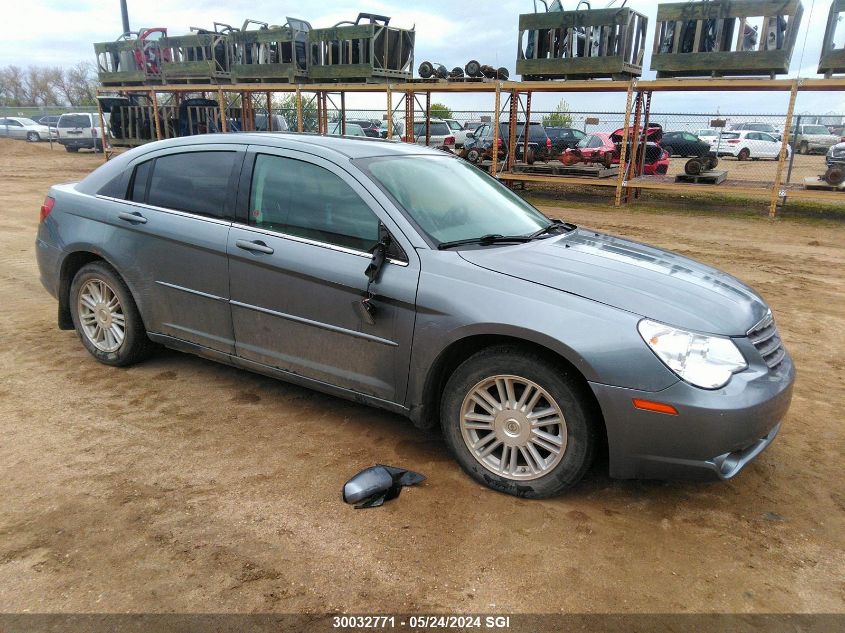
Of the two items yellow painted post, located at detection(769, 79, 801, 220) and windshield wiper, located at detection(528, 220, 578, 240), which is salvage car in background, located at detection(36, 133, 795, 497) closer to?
windshield wiper, located at detection(528, 220, 578, 240)

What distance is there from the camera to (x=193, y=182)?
4.04 m

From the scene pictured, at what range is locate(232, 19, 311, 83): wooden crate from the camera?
16953mm

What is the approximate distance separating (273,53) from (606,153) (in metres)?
9.44

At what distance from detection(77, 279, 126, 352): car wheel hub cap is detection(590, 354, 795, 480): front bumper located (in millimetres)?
3345

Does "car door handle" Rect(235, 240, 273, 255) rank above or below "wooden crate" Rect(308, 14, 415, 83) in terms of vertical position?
below

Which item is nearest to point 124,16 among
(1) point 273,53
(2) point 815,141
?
(1) point 273,53

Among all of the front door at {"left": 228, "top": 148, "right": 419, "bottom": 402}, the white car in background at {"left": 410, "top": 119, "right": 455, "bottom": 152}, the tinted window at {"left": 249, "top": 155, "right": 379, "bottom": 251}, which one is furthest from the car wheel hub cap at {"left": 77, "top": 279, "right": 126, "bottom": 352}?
the white car in background at {"left": 410, "top": 119, "right": 455, "bottom": 152}

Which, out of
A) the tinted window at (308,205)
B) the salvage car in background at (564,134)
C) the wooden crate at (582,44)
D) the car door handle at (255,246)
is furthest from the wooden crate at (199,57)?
the car door handle at (255,246)

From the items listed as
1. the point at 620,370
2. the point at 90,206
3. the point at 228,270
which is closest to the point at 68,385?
the point at 90,206

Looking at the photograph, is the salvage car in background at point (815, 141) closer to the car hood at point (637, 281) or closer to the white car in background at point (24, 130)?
the car hood at point (637, 281)

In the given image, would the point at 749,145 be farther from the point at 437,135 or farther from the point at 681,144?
the point at 437,135

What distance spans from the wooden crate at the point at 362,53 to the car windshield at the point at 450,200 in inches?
505

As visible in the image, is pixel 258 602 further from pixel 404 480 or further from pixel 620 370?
pixel 620 370

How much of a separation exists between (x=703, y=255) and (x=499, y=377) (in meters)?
7.36
